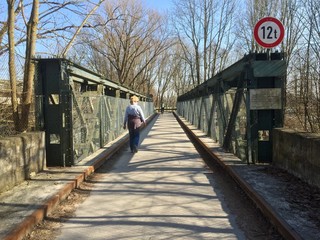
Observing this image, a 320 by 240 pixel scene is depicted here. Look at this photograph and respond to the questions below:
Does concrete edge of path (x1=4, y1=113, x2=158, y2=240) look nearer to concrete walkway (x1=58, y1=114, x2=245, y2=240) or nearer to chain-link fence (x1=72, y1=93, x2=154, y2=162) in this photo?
concrete walkway (x1=58, y1=114, x2=245, y2=240)

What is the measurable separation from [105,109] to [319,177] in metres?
9.15

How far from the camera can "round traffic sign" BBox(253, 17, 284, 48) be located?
8.11 meters

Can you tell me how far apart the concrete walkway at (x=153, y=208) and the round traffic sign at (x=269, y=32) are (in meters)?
3.02

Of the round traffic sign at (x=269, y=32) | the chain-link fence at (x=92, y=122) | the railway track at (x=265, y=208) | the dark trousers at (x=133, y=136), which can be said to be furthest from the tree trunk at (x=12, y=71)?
the round traffic sign at (x=269, y=32)

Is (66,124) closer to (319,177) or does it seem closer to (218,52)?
(319,177)

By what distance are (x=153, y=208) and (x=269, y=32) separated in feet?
14.6

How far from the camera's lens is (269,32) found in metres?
8.15

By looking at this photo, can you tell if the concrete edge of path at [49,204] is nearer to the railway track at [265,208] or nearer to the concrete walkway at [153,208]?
the concrete walkway at [153,208]

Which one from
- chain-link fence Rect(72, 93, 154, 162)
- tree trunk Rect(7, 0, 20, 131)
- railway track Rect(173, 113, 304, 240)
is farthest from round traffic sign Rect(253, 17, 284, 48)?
tree trunk Rect(7, 0, 20, 131)

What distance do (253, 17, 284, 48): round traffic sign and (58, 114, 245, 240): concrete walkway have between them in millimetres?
3017

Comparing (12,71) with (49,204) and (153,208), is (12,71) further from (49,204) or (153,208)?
(153,208)

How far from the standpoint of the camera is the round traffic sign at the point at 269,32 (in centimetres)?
811

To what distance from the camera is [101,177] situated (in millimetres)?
8516

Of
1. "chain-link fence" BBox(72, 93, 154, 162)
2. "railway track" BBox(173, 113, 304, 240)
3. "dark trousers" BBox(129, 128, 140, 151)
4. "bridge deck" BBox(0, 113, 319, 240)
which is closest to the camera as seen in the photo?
"railway track" BBox(173, 113, 304, 240)
